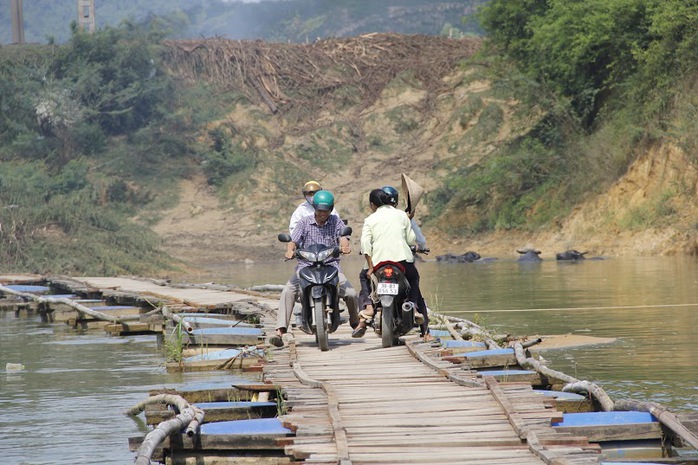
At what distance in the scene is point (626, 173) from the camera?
36.0m

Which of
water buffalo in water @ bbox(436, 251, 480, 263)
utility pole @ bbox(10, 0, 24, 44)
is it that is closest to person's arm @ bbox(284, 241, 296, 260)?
water buffalo in water @ bbox(436, 251, 480, 263)

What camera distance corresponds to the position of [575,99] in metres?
40.2

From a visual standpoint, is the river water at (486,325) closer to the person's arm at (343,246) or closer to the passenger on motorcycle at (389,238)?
the person's arm at (343,246)

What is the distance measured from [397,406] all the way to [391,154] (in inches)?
1643

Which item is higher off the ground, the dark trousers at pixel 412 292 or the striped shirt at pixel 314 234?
the striped shirt at pixel 314 234

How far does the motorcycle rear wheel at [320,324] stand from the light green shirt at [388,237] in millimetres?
673

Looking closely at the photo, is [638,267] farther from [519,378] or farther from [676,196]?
[519,378]

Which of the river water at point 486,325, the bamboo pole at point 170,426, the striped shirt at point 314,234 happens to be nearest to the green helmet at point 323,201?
the striped shirt at point 314,234

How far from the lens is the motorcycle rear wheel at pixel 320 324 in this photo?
11.3m

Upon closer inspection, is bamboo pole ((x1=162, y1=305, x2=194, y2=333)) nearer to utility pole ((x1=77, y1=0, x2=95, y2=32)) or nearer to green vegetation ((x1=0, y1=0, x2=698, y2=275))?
green vegetation ((x1=0, y1=0, x2=698, y2=275))

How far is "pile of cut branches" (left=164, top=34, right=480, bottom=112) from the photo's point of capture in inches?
Result: 2121

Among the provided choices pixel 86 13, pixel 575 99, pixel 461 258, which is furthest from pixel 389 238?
pixel 86 13

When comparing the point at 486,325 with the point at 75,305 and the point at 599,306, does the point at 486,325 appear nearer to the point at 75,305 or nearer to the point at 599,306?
the point at 599,306

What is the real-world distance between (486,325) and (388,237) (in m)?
5.76
